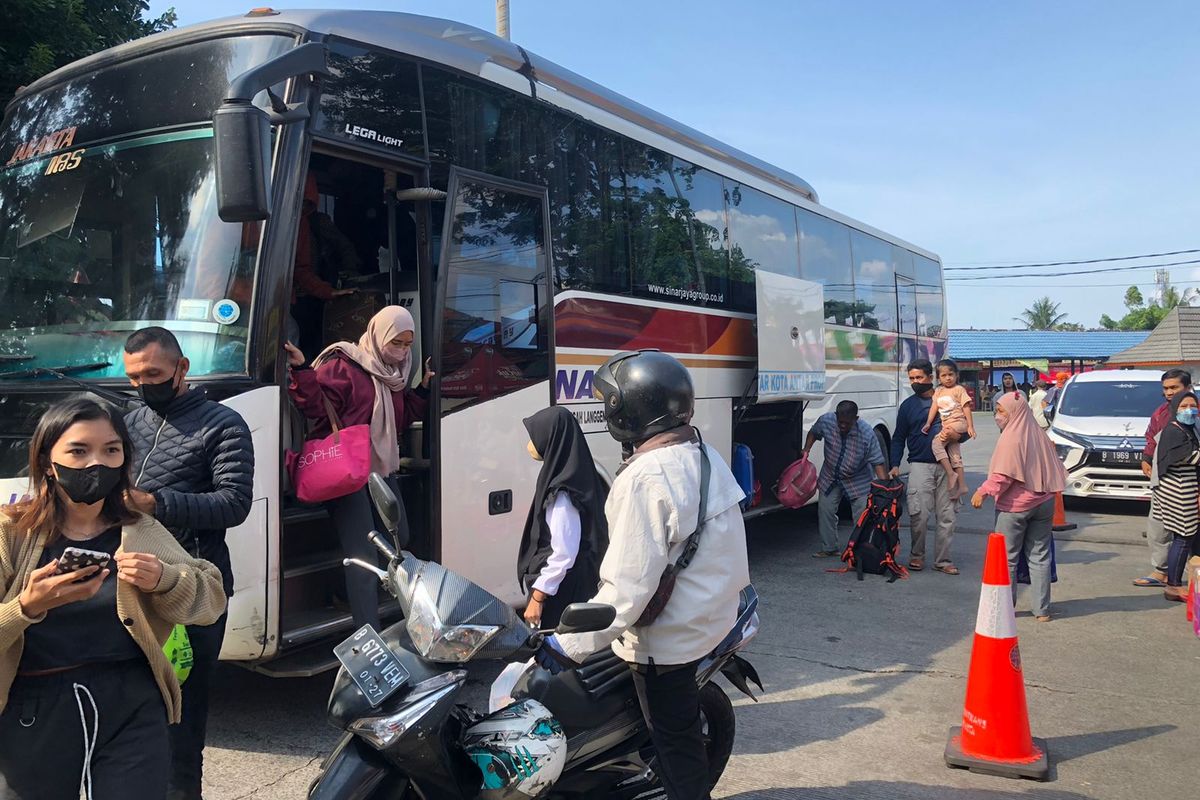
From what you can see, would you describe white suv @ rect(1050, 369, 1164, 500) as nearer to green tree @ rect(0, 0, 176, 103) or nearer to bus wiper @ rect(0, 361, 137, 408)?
bus wiper @ rect(0, 361, 137, 408)

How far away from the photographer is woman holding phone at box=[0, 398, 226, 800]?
2338 mm

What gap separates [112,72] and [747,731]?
492 centimetres

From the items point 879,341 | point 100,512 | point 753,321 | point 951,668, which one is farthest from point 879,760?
point 879,341

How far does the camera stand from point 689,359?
7.68 m

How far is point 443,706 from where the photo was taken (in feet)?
8.33

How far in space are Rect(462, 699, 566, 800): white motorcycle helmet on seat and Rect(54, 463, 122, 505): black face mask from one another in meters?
1.27

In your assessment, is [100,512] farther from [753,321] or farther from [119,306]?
[753,321]

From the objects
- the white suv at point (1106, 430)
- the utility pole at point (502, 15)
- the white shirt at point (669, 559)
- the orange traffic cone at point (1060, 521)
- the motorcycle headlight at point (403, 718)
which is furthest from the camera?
the utility pole at point (502, 15)

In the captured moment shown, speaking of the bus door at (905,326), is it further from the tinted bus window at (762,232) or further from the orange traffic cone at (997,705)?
the orange traffic cone at (997,705)

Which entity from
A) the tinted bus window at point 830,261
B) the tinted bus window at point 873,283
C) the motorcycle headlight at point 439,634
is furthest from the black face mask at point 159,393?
the tinted bus window at point 873,283

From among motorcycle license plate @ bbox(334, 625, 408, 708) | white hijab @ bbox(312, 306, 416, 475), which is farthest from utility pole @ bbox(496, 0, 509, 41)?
motorcycle license plate @ bbox(334, 625, 408, 708)

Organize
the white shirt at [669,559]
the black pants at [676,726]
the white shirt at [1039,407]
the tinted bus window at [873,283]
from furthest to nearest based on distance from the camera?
1. the white shirt at [1039,407]
2. the tinted bus window at [873,283]
3. the black pants at [676,726]
4. the white shirt at [669,559]

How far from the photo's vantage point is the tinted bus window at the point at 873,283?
1164cm

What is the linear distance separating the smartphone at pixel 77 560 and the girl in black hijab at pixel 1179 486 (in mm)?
8018
